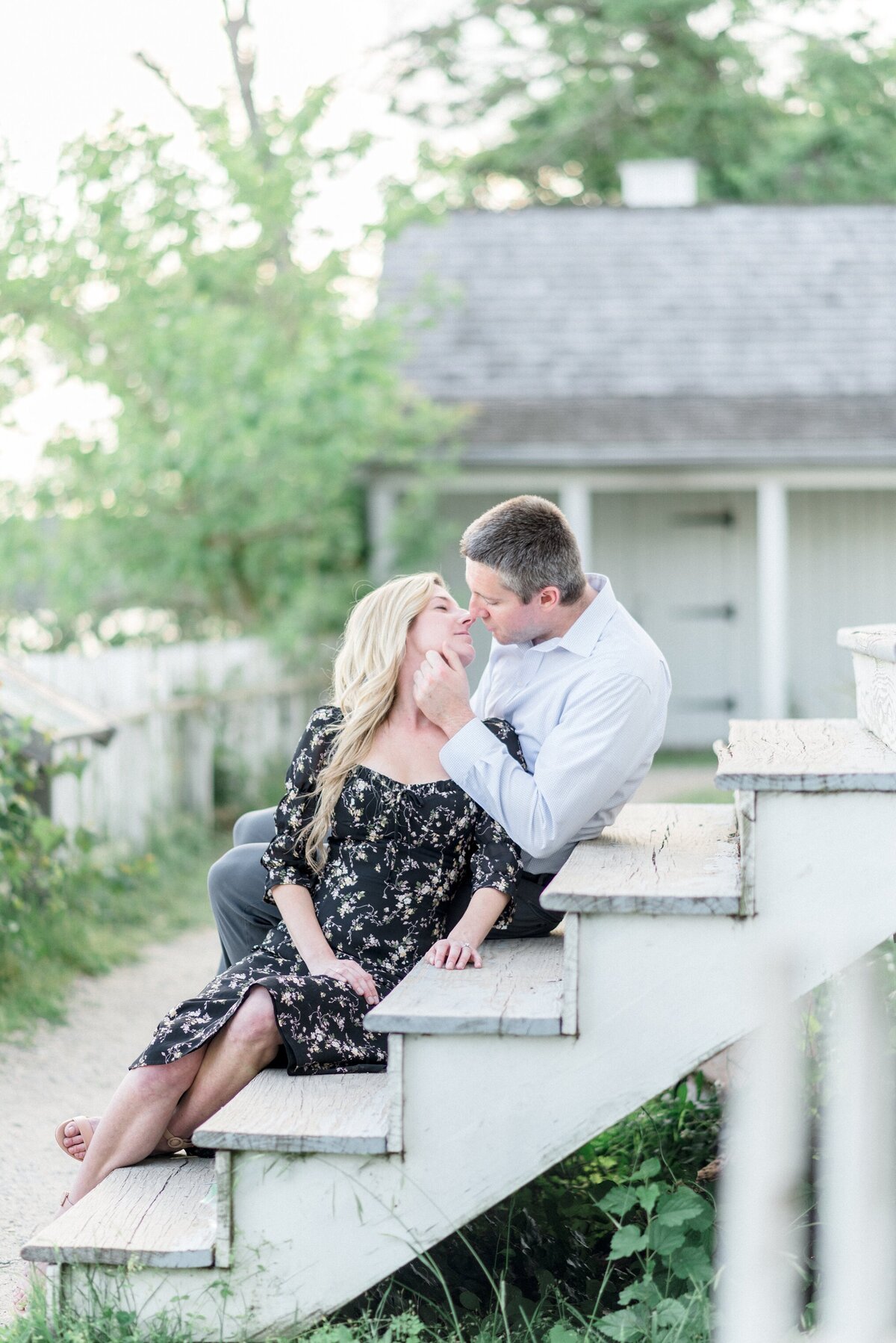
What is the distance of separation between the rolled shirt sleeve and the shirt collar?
222 millimetres

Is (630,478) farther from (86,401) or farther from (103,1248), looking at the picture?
(103,1248)

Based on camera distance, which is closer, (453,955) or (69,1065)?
(453,955)

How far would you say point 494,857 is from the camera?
2949 mm

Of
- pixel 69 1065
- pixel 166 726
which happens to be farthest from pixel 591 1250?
pixel 166 726

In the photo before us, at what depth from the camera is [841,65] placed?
70.1 feet

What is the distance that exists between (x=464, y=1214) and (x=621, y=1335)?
33 centimetres

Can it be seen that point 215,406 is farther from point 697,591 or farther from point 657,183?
point 657,183

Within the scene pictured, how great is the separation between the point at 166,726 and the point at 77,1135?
528 centimetres

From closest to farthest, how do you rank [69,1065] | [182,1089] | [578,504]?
[182,1089] < [69,1065] < [578,504]

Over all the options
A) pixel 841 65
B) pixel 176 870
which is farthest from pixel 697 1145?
pixel 841 65

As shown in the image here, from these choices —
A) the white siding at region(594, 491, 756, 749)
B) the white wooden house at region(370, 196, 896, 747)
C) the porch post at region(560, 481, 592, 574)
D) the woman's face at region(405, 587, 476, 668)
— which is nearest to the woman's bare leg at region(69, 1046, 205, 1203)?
the woman's face at region(405, 587, 476, 668)

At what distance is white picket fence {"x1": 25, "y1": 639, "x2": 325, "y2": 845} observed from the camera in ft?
23.1

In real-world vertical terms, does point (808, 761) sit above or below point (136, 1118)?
above

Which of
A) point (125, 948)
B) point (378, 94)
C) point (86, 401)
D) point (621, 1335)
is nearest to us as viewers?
point (621, 1335)
